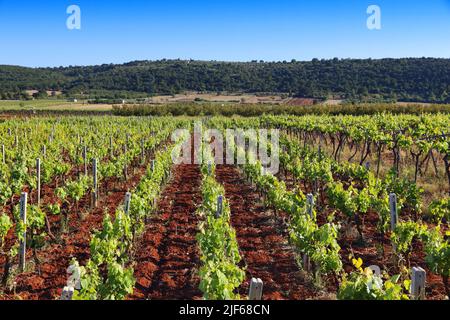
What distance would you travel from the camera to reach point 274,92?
9044 cm

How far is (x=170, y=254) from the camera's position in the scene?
828cm

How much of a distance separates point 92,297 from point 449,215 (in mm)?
6541

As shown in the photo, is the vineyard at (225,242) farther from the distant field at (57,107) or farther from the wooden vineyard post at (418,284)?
the distant field at (57,107)

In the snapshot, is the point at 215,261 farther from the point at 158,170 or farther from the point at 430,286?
the point at 158,170

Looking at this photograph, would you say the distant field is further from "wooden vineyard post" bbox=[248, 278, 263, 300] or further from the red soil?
"wooden vineyard post" bbox=[248, 278, 263, 300]

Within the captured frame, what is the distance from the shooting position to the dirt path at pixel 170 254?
Result: 6773 mm

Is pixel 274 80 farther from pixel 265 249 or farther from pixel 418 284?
pixel 418 284

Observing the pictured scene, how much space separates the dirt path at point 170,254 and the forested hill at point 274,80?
2326 inches

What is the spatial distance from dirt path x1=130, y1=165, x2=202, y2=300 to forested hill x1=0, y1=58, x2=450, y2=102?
5908cm

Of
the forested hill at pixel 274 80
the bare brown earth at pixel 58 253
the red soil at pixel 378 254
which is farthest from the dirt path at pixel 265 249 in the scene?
the forested hill at pixel 274 80

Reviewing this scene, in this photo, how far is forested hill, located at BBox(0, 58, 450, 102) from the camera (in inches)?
2815

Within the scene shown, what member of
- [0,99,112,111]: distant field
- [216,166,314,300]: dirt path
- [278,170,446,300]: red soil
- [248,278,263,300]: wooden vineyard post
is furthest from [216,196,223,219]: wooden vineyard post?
[0,99,112,111]: distant field

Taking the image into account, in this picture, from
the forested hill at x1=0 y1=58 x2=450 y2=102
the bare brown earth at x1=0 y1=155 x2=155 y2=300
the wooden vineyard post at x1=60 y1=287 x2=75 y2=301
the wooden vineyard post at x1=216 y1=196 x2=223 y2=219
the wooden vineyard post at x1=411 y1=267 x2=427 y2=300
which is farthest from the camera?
the forested hill at x1=0 y1=58 x2=450 y2=102

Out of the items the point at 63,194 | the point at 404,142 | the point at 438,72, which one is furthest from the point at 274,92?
the point at 63,194
